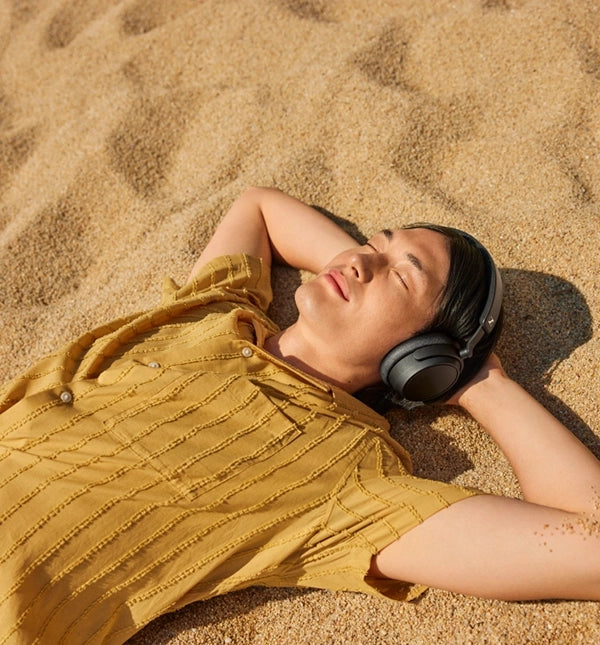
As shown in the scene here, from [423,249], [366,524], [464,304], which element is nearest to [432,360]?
[464,304]

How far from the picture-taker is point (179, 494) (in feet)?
6.03

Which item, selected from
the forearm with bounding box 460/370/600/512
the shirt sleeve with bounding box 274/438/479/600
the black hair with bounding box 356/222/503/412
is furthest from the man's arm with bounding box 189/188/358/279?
the shirt sleeve with bounding box 274/438/479/600

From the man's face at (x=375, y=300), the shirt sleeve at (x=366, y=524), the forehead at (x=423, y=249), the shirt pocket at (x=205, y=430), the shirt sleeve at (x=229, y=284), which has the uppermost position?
the forehead at (x=423, y=249)

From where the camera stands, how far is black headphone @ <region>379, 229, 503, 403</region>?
2.03 m

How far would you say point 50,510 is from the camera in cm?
178

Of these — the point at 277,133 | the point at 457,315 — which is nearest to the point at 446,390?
the point at 457,315

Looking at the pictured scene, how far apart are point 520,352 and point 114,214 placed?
6.19ft

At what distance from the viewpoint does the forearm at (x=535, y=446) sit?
1.85 m

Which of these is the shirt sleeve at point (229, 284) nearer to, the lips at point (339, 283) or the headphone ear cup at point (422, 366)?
the lips at point (339, 283)

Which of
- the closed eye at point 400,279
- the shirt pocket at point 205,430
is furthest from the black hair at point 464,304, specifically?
the shirt pocket at point 205,430

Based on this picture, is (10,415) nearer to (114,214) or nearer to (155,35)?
(114,214)

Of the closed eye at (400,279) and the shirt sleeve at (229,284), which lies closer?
the closed eye at (400,279)

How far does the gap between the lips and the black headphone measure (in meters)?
0.22

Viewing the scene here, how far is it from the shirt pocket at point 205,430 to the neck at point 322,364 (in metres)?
0.26
